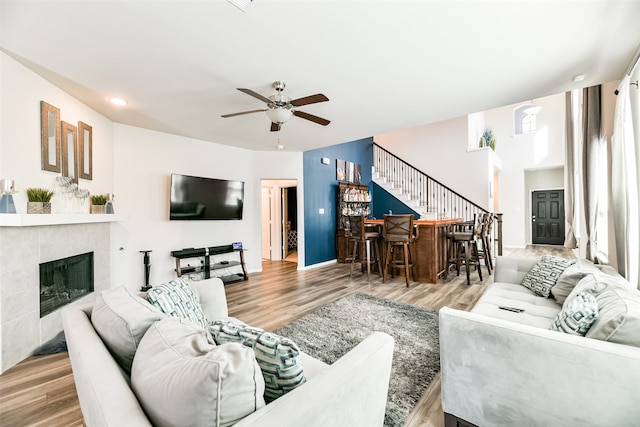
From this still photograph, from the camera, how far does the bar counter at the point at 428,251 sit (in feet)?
14.7

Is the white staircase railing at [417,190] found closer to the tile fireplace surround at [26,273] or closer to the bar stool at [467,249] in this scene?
the bar stool at [467,249]

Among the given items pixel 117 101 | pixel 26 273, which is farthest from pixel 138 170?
pixel 26 273

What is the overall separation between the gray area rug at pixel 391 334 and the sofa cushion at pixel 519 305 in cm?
59

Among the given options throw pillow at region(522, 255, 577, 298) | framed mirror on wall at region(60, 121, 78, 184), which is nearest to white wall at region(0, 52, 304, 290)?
framed mirror on wall at region(60, 121, 78, 184)

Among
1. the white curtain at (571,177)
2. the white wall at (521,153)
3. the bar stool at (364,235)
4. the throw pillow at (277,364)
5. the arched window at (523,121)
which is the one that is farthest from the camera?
the arched window at (523,121)

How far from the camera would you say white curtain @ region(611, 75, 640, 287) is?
205 centimetres

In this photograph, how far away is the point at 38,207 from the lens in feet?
8.10

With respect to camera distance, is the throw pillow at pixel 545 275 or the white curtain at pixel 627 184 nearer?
the white curtain at pixel 627 184

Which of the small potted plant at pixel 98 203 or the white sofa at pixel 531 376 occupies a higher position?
the small potted plant at pixel 98 203

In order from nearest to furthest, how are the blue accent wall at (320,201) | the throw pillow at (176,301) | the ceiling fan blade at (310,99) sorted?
the throw pillow at (176,301) → the ceiling fan blade at (310,99) → the blue accent wall at (320,201)

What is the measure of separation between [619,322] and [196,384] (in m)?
1.73

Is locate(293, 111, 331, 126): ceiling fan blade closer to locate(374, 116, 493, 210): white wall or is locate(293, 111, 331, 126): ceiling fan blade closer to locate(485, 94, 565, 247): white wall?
locate(374, 116, 493, 210): white wall

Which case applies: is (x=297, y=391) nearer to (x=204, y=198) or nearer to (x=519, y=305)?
(x=519, y=305)

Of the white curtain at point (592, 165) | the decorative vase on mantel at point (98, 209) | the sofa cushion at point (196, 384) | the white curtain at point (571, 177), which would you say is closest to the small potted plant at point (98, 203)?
the decorative vase on mantel at point (98, 209)
